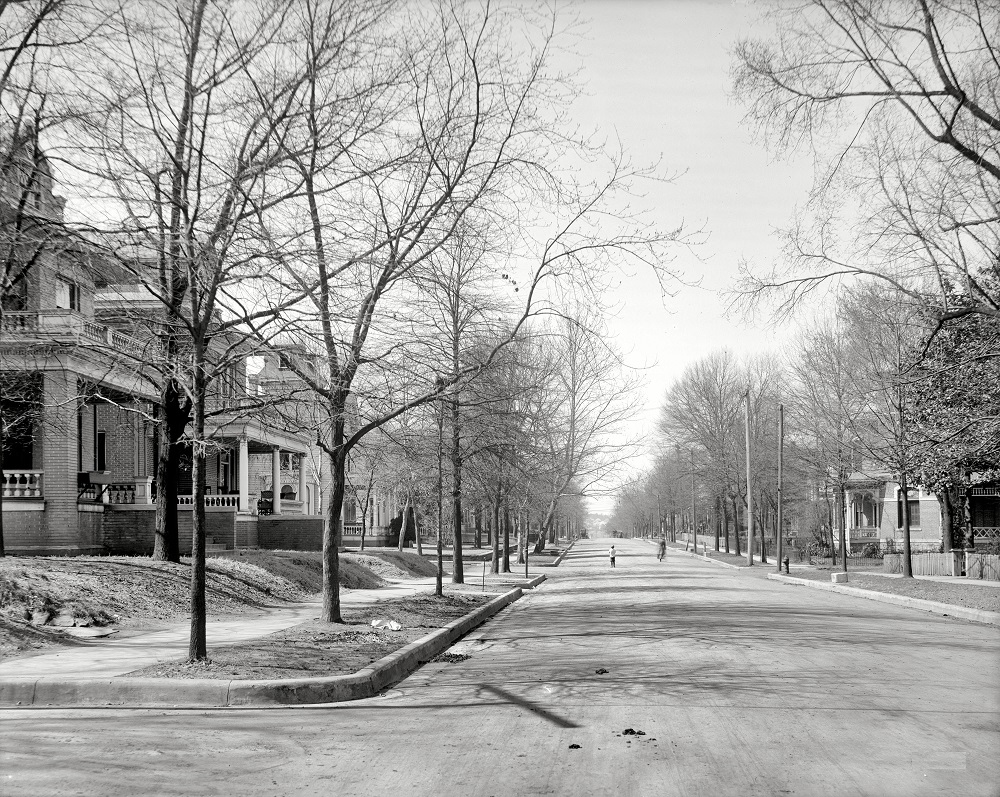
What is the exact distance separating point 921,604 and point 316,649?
54.9 ft

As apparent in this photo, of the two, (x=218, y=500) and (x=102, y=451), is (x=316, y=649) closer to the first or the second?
(x=218, y=500)

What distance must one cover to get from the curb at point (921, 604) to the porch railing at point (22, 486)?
845 inches

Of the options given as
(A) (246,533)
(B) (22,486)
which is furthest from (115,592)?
(A) (246,533)

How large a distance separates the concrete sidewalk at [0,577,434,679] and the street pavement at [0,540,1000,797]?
1.51m

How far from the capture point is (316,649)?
12203 millimetres

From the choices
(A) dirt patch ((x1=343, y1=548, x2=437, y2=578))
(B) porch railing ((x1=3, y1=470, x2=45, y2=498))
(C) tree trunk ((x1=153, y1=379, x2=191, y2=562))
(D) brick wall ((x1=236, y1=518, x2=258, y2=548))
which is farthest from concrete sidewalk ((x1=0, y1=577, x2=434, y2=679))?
(A) dirt patch ((x1=343, y1=548, x2=437, y2=578))

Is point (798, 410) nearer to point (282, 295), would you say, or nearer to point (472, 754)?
point (282, 295)

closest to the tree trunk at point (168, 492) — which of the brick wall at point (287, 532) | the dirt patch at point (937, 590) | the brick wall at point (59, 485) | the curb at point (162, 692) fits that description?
the brick wall at point (59, 485)

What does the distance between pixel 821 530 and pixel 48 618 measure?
183ft

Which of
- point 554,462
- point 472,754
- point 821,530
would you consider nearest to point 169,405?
point 472,754

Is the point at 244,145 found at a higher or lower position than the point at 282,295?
higher

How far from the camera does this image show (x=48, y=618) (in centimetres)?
1412

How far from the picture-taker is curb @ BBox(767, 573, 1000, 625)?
65.0 ft

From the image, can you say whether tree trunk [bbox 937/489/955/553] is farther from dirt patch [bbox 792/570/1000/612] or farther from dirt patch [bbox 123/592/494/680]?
dirt patch [bbox 123/592/494/680]
